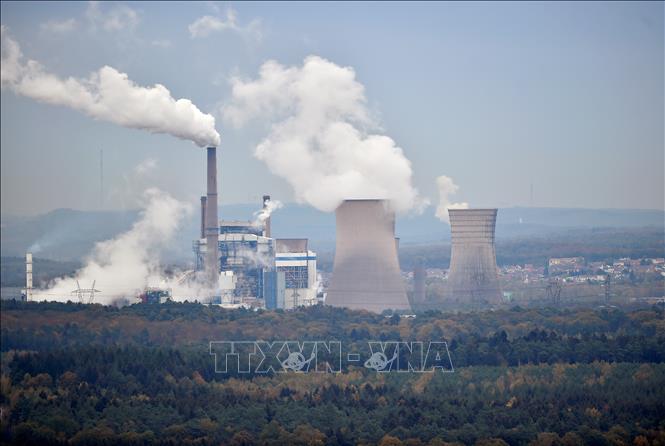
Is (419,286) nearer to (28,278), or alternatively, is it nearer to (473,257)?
(473,257)

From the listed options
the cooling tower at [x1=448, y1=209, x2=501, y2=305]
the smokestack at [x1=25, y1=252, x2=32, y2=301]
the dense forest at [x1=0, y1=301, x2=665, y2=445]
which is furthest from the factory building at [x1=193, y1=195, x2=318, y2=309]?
the smokestack at [x1=25, y1=252, x2=32, y2=301]

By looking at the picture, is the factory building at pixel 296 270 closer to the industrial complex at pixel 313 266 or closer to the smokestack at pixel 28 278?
the industrial complex at pixel 313 266

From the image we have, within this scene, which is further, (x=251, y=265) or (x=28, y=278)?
(x=251, y=265)

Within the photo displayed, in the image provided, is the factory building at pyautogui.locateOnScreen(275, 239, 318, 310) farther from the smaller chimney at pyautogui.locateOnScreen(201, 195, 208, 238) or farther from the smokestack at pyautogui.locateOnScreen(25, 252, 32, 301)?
the smokestack at pyautogui.locateOnScreen(25, 252, 32, 301)

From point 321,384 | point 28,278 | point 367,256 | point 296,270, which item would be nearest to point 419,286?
point 296,270

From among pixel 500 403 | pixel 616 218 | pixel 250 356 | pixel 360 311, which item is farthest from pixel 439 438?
pixel 616 218

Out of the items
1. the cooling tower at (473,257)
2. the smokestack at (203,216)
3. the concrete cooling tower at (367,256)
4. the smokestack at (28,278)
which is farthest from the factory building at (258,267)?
the smokestack at (28,278)
